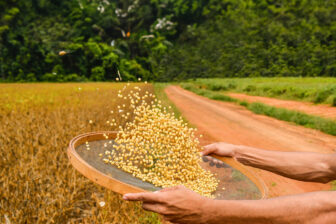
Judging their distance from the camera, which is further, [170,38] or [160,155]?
[170,38]

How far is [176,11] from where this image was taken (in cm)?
5188

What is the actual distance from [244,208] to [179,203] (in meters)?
0.26

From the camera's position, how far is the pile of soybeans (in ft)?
5.91

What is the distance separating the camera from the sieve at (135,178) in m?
1.47

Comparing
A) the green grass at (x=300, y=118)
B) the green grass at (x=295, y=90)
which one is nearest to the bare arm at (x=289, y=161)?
the green grass at (x=300, y=118)

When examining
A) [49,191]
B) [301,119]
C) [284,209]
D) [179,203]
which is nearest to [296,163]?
[284,209]

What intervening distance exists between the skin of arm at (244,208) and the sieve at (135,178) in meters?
0.28

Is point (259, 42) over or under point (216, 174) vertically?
under

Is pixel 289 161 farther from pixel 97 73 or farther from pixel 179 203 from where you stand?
pixel 97 73

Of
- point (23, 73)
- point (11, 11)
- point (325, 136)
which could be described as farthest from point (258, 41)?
point (325, 136)

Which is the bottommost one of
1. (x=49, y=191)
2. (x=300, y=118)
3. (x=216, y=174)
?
(x=300, y=118)

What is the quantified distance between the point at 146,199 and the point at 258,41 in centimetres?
4508

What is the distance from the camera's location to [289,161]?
180 centimetres

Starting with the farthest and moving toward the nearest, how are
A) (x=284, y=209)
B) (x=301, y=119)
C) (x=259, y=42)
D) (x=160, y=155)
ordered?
(x=259, y=42)
(x=301, y=119)
(x=160, y=155)
(x=284, y=209)
